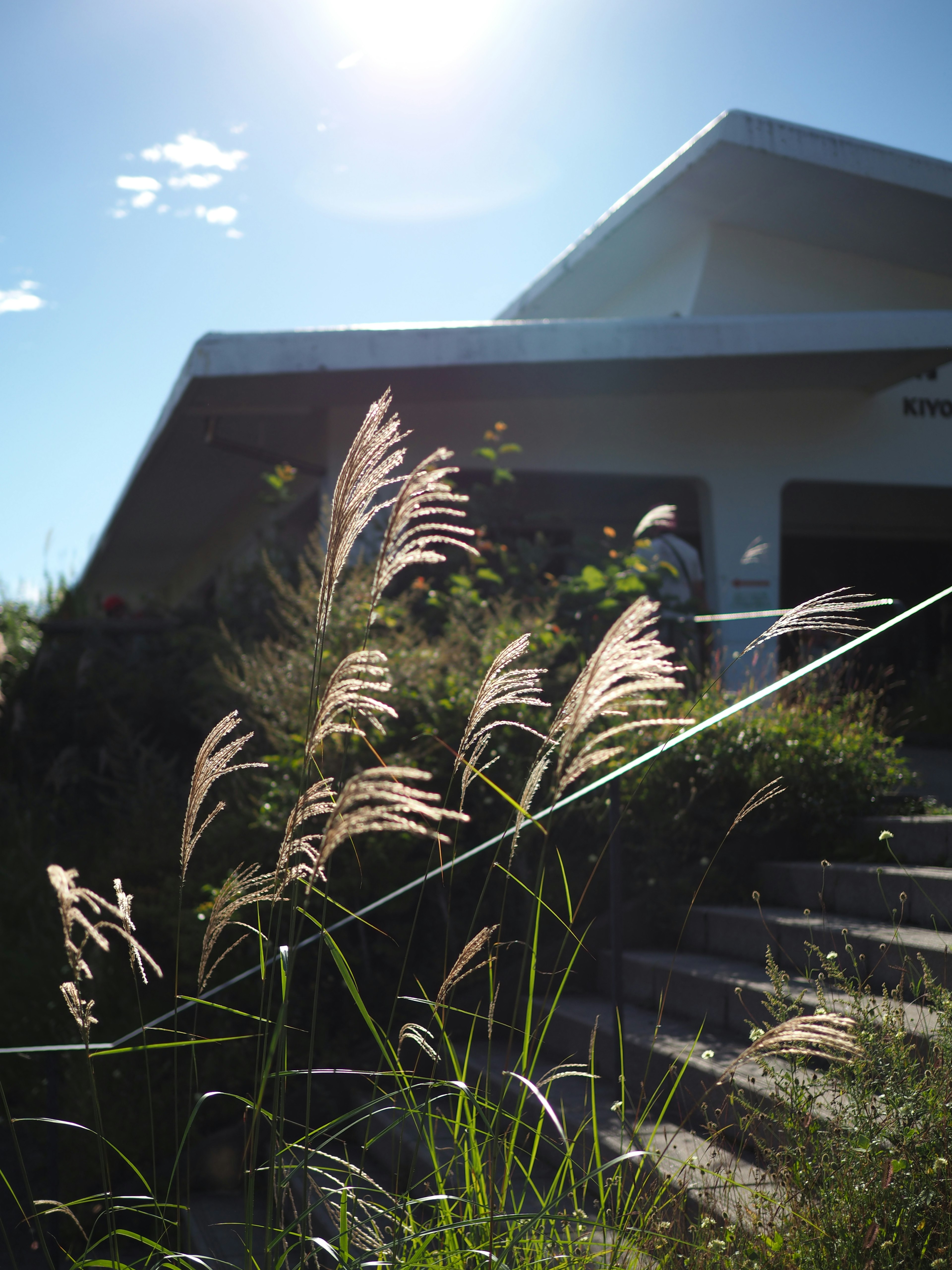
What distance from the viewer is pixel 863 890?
3.89 metres

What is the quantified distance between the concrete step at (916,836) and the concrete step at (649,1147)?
1419mm

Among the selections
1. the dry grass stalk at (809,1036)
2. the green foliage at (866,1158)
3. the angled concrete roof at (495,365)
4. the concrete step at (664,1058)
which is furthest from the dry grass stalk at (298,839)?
the angled concrete roof at (495,365)

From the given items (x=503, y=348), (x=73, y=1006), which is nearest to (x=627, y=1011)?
(x=73, y=1006)

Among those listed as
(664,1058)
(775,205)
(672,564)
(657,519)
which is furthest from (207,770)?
(775,205)

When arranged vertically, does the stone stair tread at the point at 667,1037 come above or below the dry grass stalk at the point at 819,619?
below

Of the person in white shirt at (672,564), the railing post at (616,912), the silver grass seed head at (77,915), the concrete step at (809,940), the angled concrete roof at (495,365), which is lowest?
the concrete step at (809,940)

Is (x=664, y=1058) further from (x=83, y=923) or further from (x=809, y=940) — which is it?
(x=83, y=923)

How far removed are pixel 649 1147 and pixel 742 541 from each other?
28.2ft

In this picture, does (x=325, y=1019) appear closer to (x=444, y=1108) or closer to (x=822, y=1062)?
(x=444, y=1108)

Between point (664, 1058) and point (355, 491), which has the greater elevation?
point (355, 491)

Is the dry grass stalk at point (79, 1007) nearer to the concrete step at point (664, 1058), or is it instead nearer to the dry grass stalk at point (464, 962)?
the dry grass stalk at point (464, 962)

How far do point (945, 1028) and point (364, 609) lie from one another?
147 inches

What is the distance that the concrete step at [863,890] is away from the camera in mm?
3512

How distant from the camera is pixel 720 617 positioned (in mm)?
4203
